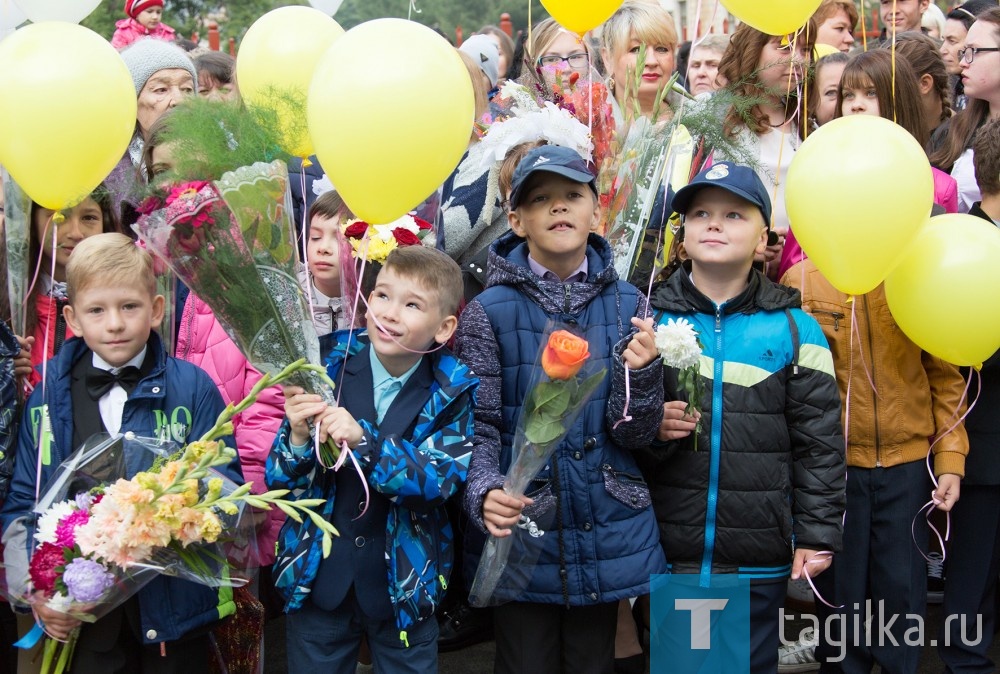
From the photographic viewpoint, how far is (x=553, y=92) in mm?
4066

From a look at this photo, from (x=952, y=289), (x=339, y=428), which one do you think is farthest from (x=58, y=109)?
(x=952, y=289)

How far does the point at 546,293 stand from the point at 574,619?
103 cm

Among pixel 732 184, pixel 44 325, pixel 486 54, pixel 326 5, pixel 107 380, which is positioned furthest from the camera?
pixel 486 54

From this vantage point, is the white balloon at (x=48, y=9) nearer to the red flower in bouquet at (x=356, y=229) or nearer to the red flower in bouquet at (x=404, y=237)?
the red flower in bouquet at (x=356, y=229)

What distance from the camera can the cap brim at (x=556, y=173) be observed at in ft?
Answer: 10.7

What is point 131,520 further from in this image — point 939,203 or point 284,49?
point 939,203

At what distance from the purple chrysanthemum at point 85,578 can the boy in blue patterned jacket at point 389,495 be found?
489 mm

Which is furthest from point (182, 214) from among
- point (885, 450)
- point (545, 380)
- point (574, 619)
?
point (885, 450)

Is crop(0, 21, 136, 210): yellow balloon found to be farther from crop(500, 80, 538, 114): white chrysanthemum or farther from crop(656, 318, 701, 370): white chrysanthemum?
crop(656, 318, 701, 370): white chrysanthemum

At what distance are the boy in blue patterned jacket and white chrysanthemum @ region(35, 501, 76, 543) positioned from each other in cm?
53

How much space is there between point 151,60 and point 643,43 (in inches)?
85.0

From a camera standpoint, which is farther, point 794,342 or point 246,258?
point 794,342

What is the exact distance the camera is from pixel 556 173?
3318mm

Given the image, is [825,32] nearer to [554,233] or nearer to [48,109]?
[554,233]
